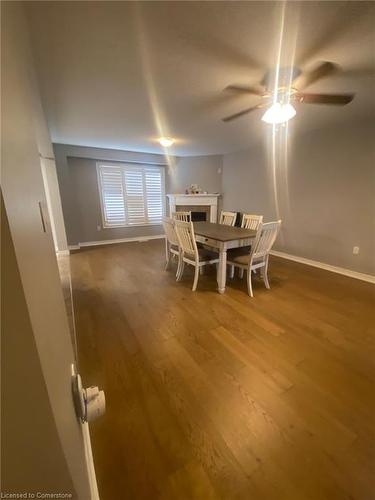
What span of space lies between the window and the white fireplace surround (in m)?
0.59

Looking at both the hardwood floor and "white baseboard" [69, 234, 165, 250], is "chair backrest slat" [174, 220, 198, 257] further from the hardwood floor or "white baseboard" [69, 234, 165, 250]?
"white baseboard" [69, 234, 165, 250]

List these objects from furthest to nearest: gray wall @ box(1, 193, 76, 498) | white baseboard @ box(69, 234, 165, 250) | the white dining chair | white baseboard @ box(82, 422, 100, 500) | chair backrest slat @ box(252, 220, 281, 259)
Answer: white baseboard @ box(69, 234, 165, 250), the white dining chair, chair backrest slat @ box(252, 220, 281, 259), white baseboard @ box(82, 422, 100, 500), gray wall @ box(1, 193, 76, 498)

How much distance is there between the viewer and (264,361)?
165cm

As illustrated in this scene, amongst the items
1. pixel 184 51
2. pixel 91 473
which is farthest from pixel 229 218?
pixel 91 473

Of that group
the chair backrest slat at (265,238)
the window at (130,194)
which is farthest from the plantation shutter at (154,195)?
the chair backrest slat at (265,238)

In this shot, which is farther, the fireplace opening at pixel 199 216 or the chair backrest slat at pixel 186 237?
the fireplace opening at pixel 199 216

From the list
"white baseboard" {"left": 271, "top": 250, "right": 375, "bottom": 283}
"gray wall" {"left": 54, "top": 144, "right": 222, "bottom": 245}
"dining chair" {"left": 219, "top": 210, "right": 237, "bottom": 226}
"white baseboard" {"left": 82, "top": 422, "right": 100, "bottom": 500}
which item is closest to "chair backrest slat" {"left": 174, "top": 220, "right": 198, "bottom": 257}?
"dining chair" {"left": 219, "top": 210, "right": 237, "bottom": 226}

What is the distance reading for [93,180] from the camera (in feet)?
16.9

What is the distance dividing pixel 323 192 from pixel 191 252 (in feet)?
8.79

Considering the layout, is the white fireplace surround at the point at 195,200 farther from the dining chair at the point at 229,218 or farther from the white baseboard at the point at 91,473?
the white baseboard at the point at 91,473

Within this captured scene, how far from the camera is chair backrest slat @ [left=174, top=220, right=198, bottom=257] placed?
266 cm

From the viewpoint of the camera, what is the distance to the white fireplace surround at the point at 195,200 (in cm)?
564

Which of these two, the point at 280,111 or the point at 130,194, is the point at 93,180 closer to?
the point at 130,194

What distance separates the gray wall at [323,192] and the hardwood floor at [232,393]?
1.11 m
